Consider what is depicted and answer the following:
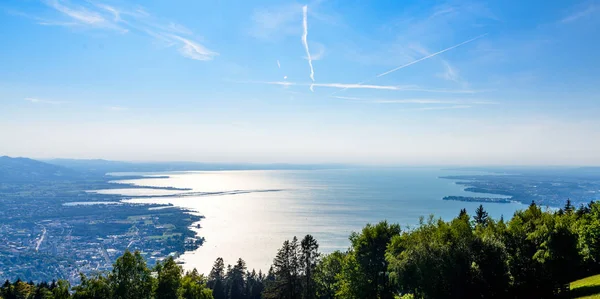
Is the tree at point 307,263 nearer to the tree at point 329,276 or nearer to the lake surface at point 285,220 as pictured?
the tree at point 329,276

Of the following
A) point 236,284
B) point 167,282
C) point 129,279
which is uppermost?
point 129,279

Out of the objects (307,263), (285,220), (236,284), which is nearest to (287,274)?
(307,263)

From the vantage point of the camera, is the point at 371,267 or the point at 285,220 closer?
the point at 371,267

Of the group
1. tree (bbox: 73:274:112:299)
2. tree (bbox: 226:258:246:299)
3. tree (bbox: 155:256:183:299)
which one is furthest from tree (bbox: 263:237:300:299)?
tree (bbox: 73:274:112:299)

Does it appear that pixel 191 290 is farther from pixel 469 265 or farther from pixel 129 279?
pixel 469 265

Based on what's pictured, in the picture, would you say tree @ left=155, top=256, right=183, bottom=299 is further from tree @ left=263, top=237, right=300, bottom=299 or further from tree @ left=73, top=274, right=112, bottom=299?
tree @ left=263, top=237, right=300, bottom=299

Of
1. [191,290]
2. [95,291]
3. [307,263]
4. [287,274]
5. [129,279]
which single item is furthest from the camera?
[307,263]

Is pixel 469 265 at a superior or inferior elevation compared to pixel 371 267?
superior

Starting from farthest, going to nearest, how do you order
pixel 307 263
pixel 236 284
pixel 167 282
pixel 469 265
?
1. pixel 236 284
2. pixel 307 263
3. pixel 167 282
4. pixel 469 265
